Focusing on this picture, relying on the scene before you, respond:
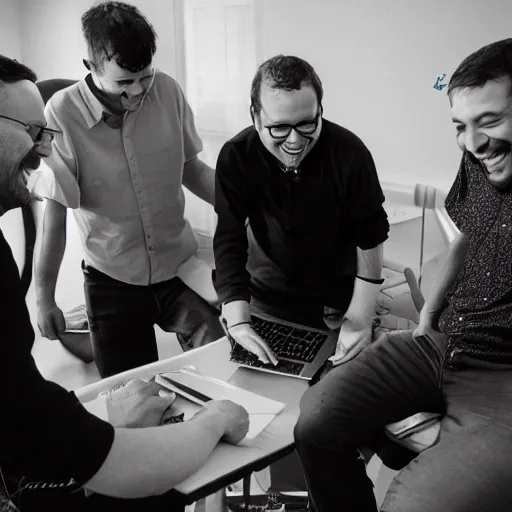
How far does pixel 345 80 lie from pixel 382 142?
0.24 meters

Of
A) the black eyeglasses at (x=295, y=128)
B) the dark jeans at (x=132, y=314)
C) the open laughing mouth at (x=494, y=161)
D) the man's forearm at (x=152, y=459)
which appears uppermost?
the black eyeglasses at (x=295, y=128)

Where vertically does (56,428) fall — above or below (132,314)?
above

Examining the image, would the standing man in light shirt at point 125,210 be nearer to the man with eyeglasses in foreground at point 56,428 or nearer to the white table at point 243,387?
the white table at point 243,387

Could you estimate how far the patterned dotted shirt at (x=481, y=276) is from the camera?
135 centimetres

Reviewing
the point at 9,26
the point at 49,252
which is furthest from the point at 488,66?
the point at 9,26

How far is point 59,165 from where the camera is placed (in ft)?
6.21

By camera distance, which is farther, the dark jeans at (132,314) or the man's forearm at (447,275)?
the dark jeans at (132,314)

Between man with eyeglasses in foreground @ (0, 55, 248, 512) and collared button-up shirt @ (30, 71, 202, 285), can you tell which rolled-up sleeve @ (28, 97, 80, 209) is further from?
man with eyeglasses in foreground @ (0, 55, 248, 512)

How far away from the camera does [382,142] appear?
209cm

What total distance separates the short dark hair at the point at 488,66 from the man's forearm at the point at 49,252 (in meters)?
1.23

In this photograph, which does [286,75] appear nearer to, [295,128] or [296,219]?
[295,128]

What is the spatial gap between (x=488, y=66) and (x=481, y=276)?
433 mm

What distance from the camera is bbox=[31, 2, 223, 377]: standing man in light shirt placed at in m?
1.90

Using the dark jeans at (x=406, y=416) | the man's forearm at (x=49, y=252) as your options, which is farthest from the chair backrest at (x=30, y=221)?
the dark jeans at (x=406, y=416)
